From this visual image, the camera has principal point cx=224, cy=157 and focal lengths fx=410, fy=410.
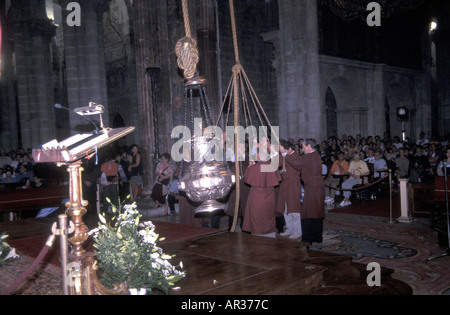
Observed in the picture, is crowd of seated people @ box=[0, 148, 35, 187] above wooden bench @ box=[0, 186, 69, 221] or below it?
above

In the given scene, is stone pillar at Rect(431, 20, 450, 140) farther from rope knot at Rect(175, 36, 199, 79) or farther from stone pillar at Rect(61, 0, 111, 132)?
rope knot at Rect(175, 36, 199, 79)

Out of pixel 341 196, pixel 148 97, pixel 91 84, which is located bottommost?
pixel 341 196

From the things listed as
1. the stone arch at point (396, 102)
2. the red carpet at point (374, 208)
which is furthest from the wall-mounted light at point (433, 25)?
the red carpet at point (374, 208)

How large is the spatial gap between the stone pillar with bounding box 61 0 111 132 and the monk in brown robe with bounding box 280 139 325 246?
26.8ft

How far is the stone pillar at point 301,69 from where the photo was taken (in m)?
12.2

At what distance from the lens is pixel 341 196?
10.4 metres

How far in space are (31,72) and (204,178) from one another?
1465 centimetres

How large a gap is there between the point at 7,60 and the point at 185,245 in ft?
63.7

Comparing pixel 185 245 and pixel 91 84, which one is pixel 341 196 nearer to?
pixel 185 245

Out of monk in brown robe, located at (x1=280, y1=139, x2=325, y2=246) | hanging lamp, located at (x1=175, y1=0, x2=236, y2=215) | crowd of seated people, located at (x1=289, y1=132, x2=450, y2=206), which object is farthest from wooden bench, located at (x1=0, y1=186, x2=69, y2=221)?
crowd of seated people, located at (x1=289, y1=132, x2=450, y2=206)

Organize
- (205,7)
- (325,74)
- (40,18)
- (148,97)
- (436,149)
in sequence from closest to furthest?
1. (205,7)
2. (148,97)
3. (436,149)
4. (325,74)
5. (40,18)

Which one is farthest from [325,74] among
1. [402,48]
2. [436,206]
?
[436,206]

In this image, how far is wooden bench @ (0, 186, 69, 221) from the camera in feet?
24.7

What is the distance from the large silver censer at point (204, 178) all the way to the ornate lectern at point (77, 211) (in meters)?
0.76
